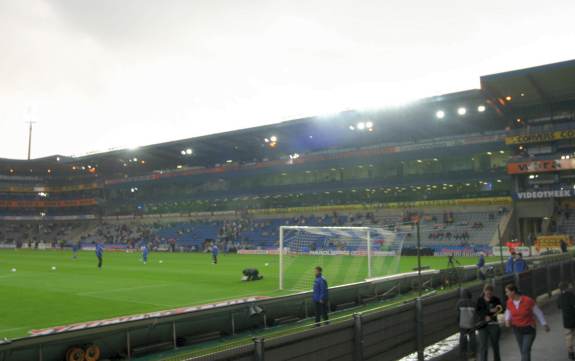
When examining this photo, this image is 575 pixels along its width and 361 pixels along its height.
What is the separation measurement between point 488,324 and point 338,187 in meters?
64.8

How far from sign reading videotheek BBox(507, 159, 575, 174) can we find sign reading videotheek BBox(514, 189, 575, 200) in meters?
2.36

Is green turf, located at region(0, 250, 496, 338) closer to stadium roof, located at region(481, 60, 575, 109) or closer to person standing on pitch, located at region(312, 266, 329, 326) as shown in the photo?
person standing on pitch, located at region(312, 266, 329, 326)

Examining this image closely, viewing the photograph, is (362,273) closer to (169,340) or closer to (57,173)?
(169,340)

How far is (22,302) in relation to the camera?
20.7 meters

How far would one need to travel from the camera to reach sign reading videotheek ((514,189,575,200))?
51.9m

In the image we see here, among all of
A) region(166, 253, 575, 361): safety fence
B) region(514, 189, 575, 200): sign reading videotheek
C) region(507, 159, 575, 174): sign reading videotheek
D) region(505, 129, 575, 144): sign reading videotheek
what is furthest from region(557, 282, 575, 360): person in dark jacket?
region(505, 129, 575, 144): sign reading videotheek

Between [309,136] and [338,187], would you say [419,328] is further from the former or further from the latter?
[338,187]

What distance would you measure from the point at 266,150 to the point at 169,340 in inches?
2768

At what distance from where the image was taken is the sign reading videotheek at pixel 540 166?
52.0 m

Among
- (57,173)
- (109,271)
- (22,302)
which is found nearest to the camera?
(22,302)

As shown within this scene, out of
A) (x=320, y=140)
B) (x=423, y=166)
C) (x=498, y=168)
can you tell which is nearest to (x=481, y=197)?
(x=498, y=168)

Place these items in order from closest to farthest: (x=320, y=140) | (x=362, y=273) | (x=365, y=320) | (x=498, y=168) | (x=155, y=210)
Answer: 1. (x=365, y=320)
2. (x=362, y=273)
3. (x=498, y=168)
4. (x=320, y=140)
5. (x=155, y=210)

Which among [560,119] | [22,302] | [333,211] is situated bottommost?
[22,302]

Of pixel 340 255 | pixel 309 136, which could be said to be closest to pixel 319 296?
pixel 340 255
